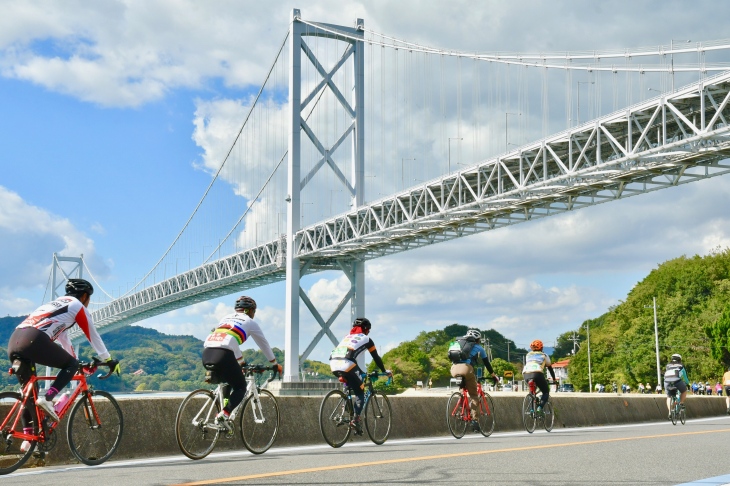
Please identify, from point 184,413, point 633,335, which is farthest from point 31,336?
point 633,335

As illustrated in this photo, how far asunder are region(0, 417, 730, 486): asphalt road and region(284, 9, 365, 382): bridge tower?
44.5m

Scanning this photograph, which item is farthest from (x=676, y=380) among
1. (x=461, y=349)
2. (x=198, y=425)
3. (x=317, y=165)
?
(x=317, y=165)

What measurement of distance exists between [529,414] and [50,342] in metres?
9.17

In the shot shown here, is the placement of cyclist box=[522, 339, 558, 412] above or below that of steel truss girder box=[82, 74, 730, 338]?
below

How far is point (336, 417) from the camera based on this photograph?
11.6 metres

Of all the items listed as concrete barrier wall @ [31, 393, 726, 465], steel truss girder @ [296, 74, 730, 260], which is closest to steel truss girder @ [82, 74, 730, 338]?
steel truss girder @ [296, 74, 730, 260]

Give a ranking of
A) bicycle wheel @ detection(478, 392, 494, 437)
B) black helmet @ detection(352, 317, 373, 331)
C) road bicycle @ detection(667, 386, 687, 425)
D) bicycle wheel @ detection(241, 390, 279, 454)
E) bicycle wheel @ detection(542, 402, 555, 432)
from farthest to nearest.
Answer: road bicycle @ detection(667, 386, 687, 425)
bicycle wheel @ detection(542, 402, 555, 432)
bicycle wheel @ detection(478, 392, 494, 437)
black helmet @ detection(352, 317, 373, 331)
bicycle wheel @ detection(241, 390, 279, 454)

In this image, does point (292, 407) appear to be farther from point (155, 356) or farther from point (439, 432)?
point (155, 356)

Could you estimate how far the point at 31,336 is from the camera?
8289 mm

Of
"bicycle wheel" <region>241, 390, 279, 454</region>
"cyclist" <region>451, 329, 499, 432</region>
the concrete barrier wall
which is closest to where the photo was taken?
the concrete barrier wall

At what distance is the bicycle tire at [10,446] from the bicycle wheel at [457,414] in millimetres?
6854

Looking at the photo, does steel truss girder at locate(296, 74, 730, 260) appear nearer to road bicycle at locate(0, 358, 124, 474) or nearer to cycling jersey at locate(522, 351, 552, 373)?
cycling jersey at locate(522, 351, 552, 373)

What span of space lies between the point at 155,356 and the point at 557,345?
70.5 m

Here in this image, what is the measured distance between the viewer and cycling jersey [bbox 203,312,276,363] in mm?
9742
